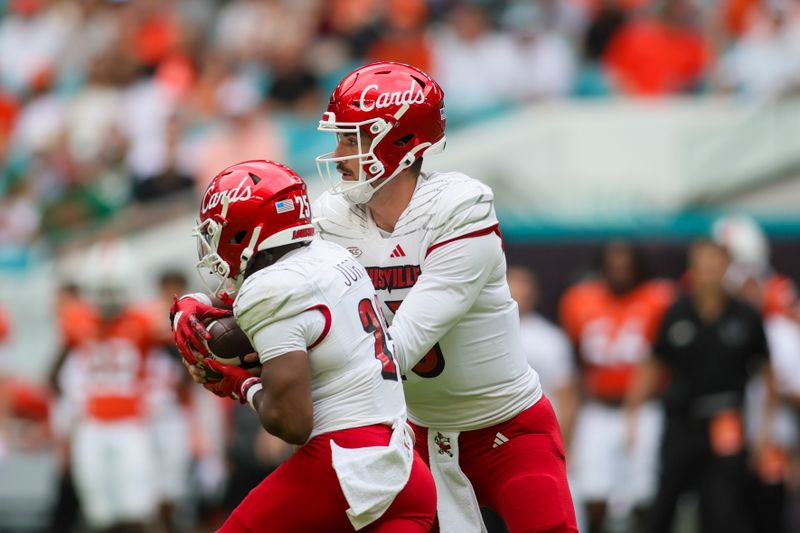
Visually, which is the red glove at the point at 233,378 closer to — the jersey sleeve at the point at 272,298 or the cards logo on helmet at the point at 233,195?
the jersey sleeve at the point at 272,298

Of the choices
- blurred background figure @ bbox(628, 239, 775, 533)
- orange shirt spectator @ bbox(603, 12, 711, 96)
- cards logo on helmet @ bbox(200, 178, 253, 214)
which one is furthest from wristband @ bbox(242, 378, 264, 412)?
orange shirt spectator @ bbox(603, 12, 711, 96)

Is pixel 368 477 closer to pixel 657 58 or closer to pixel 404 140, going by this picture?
pixel 404 140

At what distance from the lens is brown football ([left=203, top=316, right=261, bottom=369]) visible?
4031 millimetres

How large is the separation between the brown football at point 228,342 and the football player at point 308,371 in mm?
33

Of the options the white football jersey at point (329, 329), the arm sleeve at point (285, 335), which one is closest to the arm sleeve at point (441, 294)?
the white football jersey at point (329, 329)

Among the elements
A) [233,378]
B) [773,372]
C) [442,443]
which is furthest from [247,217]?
[773,372]

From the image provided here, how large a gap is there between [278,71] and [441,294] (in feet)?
26.0

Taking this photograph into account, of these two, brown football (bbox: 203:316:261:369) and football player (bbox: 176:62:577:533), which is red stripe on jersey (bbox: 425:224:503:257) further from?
brown football (bbox: 203:316:261:369)

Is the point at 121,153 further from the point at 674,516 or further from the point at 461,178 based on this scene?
the point at 461,178

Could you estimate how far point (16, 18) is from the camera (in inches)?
568

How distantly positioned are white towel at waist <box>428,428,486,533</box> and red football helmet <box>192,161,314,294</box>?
0.91 metres

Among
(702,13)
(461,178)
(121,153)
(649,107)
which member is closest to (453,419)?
(461,178)

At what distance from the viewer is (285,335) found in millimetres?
3812

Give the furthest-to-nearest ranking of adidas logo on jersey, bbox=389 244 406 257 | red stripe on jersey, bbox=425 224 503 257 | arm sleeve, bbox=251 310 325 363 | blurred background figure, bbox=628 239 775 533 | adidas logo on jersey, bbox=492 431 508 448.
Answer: blurred background figure, bbox=628 239 775 533 < adidas logo on jersey, bbox=492 431 508 448 < adidas logo on jersey, bbox=389 244 406 257 < red stripe on jersey, bbox=425 224 503 257 < arm sleeve, bbox=251 310 325 363
